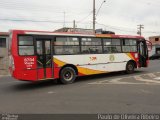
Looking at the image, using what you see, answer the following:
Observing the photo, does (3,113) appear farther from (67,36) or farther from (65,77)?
(67,36)

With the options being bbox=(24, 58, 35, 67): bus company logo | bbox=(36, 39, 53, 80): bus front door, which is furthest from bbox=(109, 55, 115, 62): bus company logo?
bbox=(24, 58, 35, 67): bus company logo

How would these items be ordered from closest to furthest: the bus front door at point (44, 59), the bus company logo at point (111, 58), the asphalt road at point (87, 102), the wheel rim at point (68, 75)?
1. the asphalt road at point (87, 102)
2. the bus front door at point (44, 59)
3. the wheel rim at point (68, 75)
4. the bus company logo at point (111, 58)

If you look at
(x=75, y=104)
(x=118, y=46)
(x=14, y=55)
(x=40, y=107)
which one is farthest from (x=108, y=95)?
(x=118, y=46)

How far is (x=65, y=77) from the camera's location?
12648 mm

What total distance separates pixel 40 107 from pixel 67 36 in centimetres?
618

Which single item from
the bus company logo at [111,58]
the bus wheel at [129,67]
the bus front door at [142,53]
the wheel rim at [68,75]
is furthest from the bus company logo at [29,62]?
the bus front door at [142,53]

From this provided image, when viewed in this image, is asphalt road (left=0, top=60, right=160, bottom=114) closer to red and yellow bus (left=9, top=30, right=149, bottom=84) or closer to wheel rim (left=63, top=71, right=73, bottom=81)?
red and yellow bus (left=9, top=30, right=149, bottom=84)

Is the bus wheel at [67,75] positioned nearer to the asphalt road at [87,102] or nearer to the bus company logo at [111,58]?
the asphalt road at [87,102]

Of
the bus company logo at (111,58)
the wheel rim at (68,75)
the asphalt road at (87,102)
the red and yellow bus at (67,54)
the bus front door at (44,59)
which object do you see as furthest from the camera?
the bus company logo at (111,58)

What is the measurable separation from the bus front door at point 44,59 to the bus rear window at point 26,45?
1.05 ft

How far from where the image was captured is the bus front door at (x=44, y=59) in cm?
1156

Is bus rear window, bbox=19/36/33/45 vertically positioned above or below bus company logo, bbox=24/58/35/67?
above

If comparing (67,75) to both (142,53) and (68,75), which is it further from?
(142,53)

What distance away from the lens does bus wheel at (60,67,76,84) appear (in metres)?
12.4
